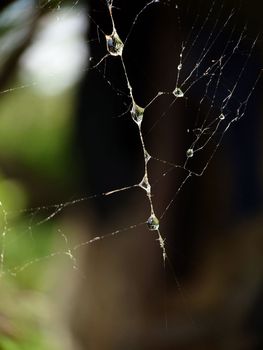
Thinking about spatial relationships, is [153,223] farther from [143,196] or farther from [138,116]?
[138,116]

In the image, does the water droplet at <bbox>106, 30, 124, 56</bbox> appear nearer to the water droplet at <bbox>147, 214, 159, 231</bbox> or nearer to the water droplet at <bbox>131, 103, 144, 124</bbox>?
the water droplet at <bbox>131, 103, 144, 124</bbox>

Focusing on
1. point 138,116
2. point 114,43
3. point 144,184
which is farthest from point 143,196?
point 114,43

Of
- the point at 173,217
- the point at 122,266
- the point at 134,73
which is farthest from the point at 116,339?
the point at 134,73

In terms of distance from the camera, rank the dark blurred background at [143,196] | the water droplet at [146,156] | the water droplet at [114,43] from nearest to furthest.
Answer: the water droplet at [114,43], the dark blurred background at [143,196], the water droplet at [146,156]

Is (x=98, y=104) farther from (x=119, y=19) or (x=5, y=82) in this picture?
(x=5, y=82)

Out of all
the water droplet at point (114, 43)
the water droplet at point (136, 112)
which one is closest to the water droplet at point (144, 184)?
the water droplet at point (136, 112)

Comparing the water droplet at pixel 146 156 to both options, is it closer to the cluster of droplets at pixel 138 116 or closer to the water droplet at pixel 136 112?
the cluster of droplets at pixel 138 116
